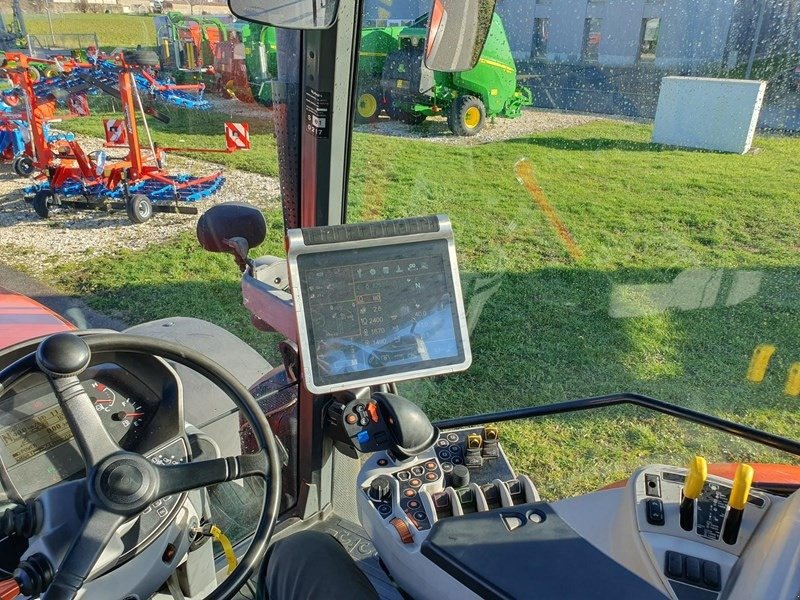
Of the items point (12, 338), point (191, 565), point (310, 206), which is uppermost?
point (310, 206)

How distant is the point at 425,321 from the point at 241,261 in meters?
0.50

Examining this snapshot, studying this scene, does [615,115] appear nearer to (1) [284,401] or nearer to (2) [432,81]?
(2) [432,81]

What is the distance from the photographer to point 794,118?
147cm

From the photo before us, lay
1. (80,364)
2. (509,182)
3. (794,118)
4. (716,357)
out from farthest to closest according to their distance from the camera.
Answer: (509,182) → (716,357) → (794,118) → (80,364)

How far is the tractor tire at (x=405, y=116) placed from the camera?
2344mm

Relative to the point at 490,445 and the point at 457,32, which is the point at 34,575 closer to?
the point at 490,445

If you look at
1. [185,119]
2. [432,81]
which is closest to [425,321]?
[432,81]

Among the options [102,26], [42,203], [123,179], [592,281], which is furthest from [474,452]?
[123,179]

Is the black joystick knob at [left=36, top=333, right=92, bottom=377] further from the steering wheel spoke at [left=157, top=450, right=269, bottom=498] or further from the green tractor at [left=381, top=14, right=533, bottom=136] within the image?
the green tractor at [left=381, top=14, right=533, bottom=136]

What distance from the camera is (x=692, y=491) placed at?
3.87 feet

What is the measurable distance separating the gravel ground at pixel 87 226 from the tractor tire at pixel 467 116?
3.15ft

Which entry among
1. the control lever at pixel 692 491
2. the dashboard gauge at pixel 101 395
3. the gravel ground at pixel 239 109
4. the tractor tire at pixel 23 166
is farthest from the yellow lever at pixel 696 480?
the tractor tire at pixel 23 166

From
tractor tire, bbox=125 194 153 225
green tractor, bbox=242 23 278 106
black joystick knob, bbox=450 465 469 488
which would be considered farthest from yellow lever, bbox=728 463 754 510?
tractor tire, bbox=125 194 153 225

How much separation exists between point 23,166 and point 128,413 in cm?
420
